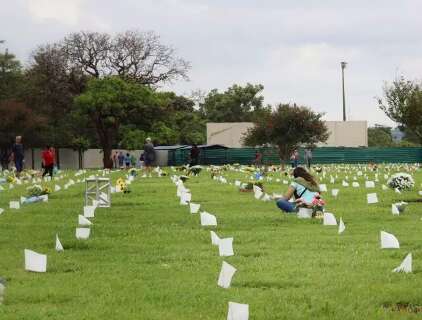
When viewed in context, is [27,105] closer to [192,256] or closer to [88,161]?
[88,161]

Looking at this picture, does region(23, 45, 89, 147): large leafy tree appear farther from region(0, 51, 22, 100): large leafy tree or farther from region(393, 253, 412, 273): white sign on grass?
region(393, 253, 412, 273): white sign on grass

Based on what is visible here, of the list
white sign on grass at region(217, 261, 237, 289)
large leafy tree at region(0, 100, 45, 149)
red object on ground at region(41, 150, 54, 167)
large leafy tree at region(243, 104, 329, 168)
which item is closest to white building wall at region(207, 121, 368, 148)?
large leafy tree at region(0, 100, 45, 149)

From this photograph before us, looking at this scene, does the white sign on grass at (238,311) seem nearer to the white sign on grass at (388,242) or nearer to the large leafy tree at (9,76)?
the white sign on grass at (388,242)

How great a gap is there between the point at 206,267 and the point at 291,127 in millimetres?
41119

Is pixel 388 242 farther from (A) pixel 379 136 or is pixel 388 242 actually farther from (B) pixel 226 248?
(A) pixel 379 136

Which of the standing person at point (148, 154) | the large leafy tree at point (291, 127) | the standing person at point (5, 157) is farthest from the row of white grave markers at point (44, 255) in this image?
the standing person at point (5, 157)

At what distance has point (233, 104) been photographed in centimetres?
10244

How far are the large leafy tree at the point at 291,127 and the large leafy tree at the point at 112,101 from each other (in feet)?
47.8

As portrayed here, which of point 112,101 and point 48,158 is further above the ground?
point 112,101

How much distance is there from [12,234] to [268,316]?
272 inches

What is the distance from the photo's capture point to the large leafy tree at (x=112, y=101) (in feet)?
203

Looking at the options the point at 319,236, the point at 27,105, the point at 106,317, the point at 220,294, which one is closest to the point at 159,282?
the point at 220,294

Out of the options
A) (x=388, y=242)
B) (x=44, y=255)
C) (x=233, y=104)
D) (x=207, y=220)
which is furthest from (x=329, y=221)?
(x=233, y=104)

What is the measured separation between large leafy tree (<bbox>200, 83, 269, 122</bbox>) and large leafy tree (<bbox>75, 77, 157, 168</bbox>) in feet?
124
